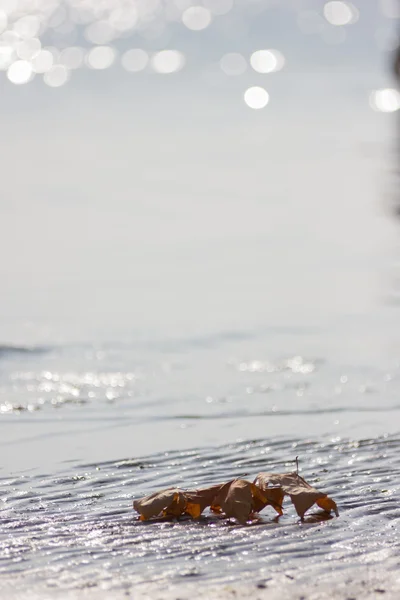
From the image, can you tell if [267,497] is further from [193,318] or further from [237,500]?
[193,318]

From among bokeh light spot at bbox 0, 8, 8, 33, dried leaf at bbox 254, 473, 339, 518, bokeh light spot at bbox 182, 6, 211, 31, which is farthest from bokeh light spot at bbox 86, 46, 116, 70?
dried leaf at bbox 254, 473, 339, 518

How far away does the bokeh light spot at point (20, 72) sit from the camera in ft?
118

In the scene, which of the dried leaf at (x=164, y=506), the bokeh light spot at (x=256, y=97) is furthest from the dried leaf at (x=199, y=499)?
the bokeh light spot at (x=256, y=97)

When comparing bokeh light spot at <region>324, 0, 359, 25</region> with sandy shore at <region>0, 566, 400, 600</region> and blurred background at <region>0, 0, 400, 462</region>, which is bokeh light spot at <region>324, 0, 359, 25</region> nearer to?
blurred background at <region>0, 0, 400, 462</region>

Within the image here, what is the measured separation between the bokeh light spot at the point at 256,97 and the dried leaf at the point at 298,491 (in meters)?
29.0

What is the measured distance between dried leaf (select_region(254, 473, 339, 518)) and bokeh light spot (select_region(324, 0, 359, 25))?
119 ft

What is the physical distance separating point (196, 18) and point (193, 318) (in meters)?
31.9

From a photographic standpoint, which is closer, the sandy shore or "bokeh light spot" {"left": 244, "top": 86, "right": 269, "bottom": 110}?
the sandy shore

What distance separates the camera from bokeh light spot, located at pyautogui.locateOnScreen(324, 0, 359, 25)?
39.6 meters

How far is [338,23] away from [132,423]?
113ft

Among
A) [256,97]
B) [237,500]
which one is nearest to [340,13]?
[256,97]

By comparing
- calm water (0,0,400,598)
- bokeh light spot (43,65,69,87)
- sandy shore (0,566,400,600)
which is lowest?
sandy shore (0,566,400,600)

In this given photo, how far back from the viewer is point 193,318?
504 inches

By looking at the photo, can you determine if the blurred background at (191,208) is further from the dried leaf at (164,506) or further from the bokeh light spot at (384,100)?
the dried leaf at (164,506)
